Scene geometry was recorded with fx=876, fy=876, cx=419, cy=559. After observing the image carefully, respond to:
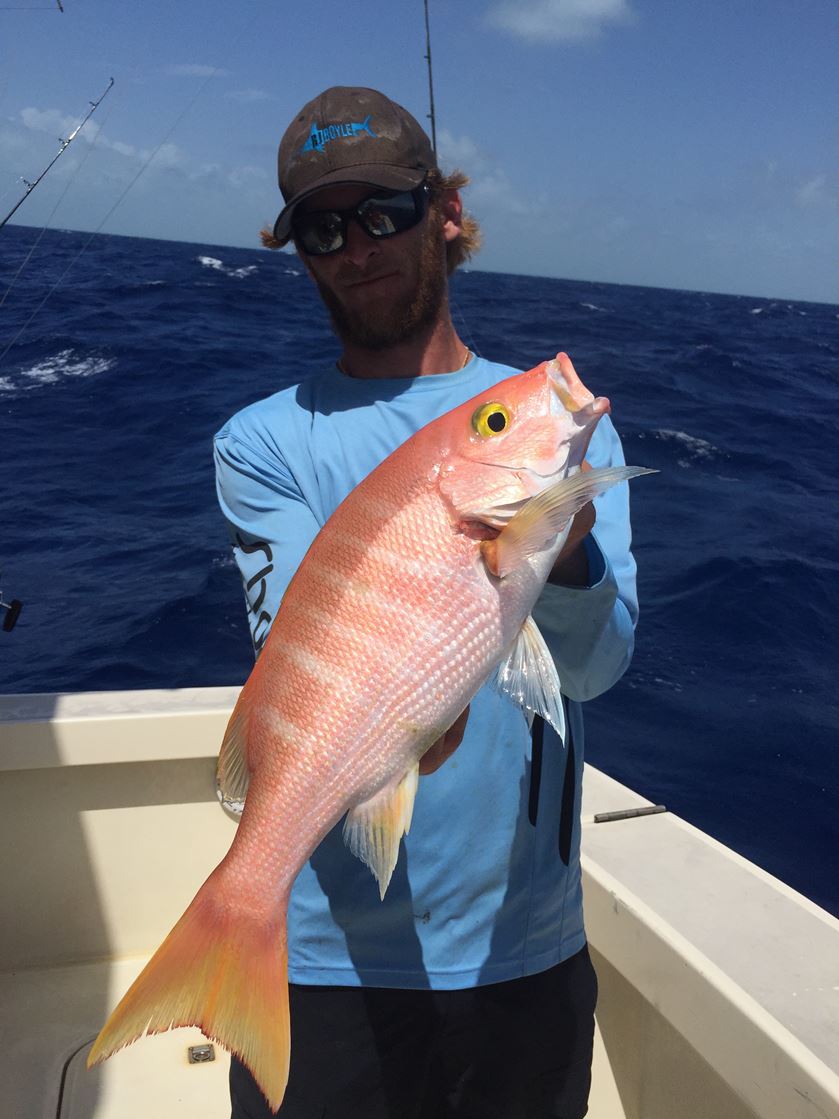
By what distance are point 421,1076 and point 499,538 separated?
1.16 metres

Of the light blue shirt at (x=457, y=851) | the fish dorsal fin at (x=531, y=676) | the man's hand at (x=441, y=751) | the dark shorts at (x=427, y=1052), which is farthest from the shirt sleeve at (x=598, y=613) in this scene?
the dark shorts at (x=427, y=1052)

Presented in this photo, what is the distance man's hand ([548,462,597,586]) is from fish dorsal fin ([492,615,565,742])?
0.41 ft

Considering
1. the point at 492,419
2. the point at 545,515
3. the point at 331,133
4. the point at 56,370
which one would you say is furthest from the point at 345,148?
the point at 56,370

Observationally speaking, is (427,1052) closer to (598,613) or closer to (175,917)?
(598,613)

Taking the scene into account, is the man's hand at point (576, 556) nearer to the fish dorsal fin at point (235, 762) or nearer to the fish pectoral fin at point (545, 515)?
the fish pectoral fin at point (545, 515)

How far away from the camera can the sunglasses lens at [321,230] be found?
6.20 ft

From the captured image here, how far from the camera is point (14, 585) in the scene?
679 centimetres

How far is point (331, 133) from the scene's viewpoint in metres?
1.86

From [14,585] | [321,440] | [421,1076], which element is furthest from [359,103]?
[14,585]

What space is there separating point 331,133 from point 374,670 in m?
1.20

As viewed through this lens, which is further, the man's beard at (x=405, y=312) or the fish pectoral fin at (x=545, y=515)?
the man's beard at (x=405, y=312)

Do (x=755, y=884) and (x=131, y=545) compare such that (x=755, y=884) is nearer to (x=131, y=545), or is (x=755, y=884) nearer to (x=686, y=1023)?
(x=686, y=1023)

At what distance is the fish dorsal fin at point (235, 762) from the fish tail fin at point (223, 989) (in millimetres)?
164

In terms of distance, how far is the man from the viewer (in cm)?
172
